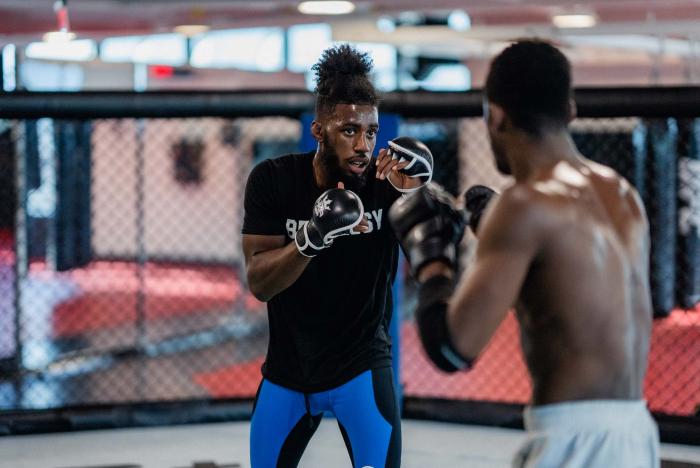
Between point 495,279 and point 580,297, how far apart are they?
0.52 feet

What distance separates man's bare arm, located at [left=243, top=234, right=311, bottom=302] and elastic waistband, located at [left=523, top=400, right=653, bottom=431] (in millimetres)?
839

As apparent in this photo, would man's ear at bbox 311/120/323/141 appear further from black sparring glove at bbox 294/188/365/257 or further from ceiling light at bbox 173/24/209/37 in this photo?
ceiling light at bbox 173/24/209/37

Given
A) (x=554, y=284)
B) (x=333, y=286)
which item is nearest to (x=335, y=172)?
(x=333, y=286)

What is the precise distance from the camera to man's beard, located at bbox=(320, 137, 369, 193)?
2410mm

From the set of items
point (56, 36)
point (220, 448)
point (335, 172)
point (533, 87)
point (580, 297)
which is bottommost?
point (220, 448)

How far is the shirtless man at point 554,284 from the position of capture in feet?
4.94

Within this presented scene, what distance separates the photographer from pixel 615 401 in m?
1.57

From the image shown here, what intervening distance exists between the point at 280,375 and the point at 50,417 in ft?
7.59

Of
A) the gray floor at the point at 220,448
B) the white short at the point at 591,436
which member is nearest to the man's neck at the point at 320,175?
the white short at the point at 591,436

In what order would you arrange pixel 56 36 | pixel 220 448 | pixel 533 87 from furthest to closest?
pixel 56 36
pixel 220 448
pixel 533 87

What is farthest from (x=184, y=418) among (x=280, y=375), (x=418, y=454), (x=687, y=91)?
(x=687, y=91)

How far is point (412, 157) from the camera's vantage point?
2398 mm

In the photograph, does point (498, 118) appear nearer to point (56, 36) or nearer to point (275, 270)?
point (275, 270)

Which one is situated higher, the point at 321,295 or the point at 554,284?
the point at 554,284
